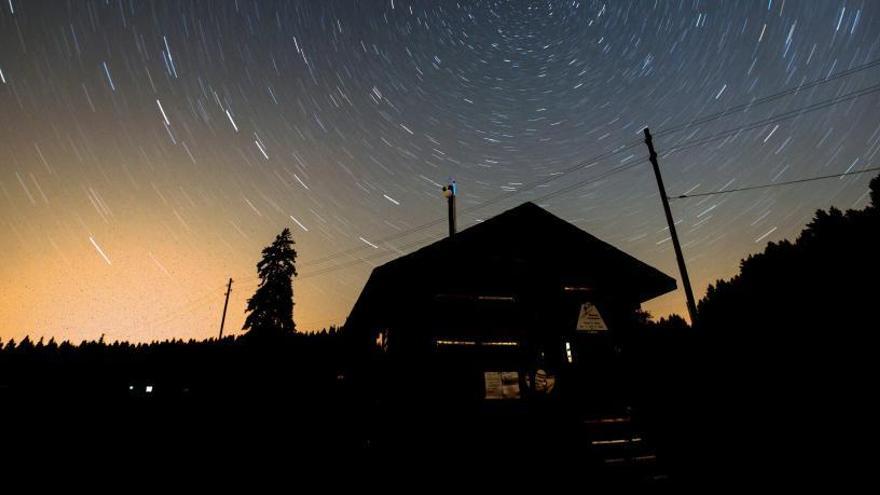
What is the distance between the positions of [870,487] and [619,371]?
6160mm

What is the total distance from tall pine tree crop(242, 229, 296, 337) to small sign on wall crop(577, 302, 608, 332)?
27529 mm

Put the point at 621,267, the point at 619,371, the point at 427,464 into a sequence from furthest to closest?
the point at 621,267
the point at 619,371
the point at 427,464

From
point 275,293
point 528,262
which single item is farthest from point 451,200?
point 275,293

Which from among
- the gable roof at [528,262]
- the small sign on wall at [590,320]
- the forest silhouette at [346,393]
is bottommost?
the forest silhouette at [346,393]

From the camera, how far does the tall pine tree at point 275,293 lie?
33.7 meters

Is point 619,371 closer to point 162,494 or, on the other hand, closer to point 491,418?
point 491,418

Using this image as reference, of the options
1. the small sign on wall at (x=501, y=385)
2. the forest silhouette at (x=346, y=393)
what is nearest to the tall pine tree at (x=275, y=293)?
the forest silhouette at (x=346, y=393)

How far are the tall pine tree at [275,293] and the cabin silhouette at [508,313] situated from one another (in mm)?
24520

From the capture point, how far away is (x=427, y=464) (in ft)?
30.1

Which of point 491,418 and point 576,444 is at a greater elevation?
point 491,418

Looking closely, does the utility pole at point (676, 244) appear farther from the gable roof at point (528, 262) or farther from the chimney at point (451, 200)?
the chimney at point (451, 200)

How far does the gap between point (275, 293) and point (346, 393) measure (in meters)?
24.7

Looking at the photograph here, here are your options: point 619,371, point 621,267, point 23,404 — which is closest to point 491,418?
point 619,371

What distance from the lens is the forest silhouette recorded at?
11.2m
